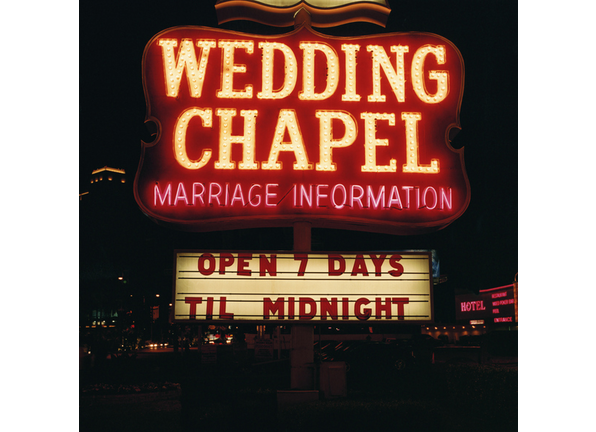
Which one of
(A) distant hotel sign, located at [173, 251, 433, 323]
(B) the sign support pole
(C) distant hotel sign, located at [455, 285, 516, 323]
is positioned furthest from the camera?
(C) distant hotel sign, located at [455, 285, 516, 323]

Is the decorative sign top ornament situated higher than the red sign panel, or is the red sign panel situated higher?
the decorative sign top ornament

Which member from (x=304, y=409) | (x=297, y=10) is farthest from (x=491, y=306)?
(x=304, y=409)

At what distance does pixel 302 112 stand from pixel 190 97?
2.30m

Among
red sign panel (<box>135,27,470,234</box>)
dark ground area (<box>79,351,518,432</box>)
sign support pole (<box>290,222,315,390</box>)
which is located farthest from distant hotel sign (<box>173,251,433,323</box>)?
dark ground area (<box>79,351,518,432</box>)

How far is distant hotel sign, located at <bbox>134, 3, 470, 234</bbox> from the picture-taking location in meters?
9.84

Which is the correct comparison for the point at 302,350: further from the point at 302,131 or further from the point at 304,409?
the point at 302,131

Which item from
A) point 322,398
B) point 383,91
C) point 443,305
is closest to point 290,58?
point 383,91

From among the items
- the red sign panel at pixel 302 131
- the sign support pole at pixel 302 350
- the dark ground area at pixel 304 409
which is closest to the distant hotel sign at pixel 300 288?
the sign support pole at pixel 302 350

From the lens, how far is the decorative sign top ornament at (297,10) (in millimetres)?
11031

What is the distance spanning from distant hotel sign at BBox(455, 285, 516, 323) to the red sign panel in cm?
2299

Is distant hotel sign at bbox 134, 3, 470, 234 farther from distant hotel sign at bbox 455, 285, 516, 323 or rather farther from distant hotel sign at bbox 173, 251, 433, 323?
distant hotel sign at bbox 455, 285, 516, 323

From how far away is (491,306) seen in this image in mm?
35281

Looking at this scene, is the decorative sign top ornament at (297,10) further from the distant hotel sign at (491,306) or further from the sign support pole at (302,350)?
the distant hotel sign at (491,306)

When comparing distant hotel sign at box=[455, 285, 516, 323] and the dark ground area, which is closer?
the dark ground area
